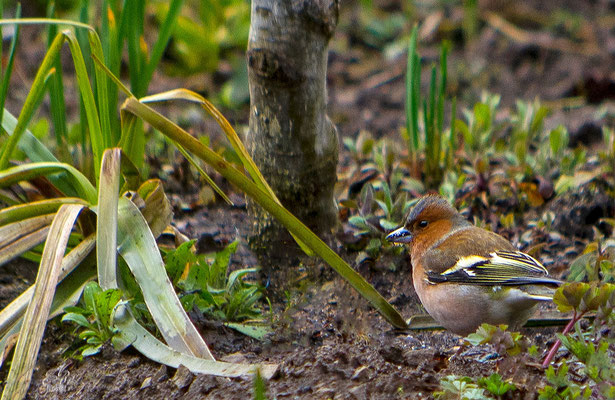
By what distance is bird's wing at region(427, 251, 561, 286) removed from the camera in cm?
334

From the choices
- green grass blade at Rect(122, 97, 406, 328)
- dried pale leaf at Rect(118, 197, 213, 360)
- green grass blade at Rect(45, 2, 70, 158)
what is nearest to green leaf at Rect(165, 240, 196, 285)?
dried pale leaf at Rect(118, 197, 213, 360)

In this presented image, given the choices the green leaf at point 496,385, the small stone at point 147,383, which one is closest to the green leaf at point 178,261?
the small stone at point 147,383

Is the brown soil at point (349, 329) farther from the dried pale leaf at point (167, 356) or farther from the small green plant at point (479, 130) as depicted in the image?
the small green plant at point (479, 130)

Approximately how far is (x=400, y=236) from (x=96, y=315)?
153cm

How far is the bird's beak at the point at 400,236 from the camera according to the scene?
3799 millimetres

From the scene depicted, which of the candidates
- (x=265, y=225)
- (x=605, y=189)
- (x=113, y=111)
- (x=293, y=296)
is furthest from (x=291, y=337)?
(x=605, y=189)

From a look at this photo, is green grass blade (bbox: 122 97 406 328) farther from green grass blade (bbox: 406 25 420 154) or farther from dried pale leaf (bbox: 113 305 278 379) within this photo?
green grass blade (bbox: 406 25 420 154)

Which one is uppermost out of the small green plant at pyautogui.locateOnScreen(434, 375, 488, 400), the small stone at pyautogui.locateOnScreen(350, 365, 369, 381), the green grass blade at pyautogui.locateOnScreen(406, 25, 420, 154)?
the green grass blade at pyautogui.locateOnScreen(406, 25, 420, 154)

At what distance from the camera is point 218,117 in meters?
3.32

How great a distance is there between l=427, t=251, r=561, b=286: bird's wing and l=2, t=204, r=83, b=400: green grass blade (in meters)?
1.62

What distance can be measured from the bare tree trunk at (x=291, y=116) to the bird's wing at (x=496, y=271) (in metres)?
0.64

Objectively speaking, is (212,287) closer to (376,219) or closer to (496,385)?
(376,219)

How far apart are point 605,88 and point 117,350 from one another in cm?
513

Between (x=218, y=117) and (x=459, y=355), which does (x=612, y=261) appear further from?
(x=218, y=117)
